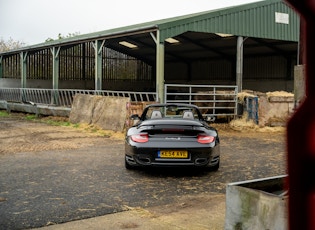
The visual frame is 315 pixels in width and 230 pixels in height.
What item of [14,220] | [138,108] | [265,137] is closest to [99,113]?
[138,108]

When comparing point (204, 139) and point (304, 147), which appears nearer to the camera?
point (304, 147)

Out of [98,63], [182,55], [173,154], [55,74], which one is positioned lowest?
[173,154]

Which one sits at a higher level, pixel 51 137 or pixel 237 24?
pixel 237 24

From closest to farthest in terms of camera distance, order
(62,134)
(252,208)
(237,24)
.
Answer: (252,208) → (62,134) → (237,24)

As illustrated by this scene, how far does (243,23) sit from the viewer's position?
1786 cm

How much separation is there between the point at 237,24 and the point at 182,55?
1318cm

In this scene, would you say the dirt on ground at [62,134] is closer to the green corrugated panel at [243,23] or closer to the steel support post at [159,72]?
the steel support post at [159,72]

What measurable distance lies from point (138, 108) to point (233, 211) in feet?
35.6

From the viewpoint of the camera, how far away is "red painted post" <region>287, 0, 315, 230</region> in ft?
2.16

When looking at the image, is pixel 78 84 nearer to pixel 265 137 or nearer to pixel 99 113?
pixel 99 113

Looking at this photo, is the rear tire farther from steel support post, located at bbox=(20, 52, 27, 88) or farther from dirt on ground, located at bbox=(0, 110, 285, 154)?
steel support post, located at bbox=(20, 52, 27, 88)

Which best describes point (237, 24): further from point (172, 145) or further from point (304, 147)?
point (304, 147)

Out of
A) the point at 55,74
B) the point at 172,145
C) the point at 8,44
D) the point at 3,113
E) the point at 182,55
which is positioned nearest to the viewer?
the point at 172,145

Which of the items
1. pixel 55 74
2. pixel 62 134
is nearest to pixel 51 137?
pixel 62 134
